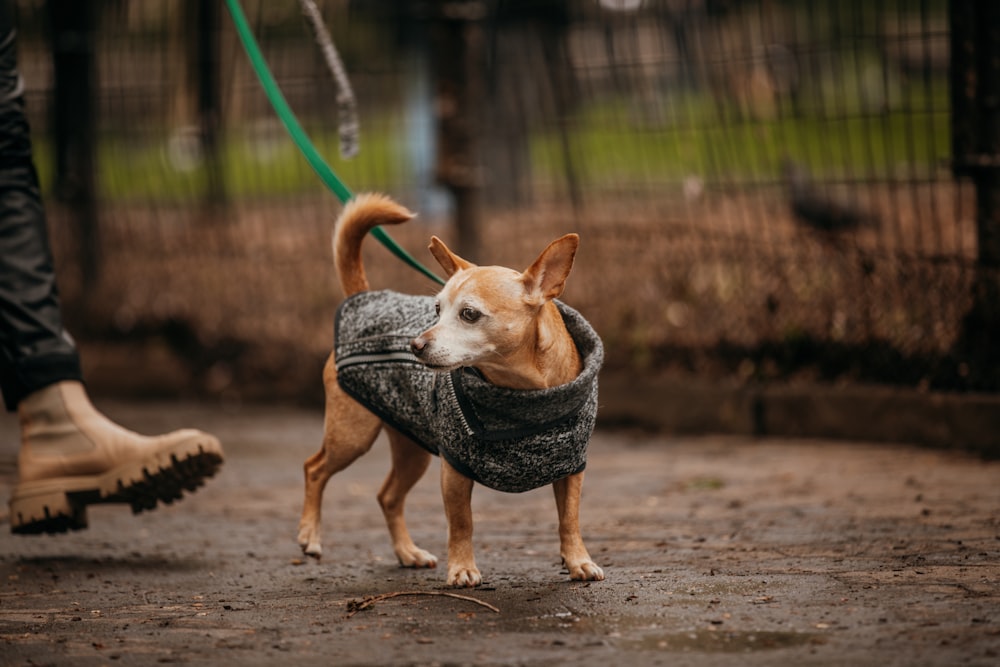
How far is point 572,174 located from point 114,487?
148 inches

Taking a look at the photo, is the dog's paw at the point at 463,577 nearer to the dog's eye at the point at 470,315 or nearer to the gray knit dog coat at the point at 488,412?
the gray knit dog coat at the point at 488,412

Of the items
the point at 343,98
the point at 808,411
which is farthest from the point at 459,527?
the point at 808,411

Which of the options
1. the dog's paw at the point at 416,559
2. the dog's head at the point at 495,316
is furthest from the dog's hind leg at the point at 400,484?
the dog's head at the point at 495,316

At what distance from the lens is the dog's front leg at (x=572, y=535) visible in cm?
379

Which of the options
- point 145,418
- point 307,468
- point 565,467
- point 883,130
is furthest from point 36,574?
point 883,130

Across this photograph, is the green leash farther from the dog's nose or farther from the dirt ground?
the dirt ground

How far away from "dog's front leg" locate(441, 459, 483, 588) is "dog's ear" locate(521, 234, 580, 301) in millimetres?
532

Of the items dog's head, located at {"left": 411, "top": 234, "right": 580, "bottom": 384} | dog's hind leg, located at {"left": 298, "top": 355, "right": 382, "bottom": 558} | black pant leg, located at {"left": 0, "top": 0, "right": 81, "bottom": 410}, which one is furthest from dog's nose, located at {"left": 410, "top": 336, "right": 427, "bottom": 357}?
black pant leg, located at {"left": 0, "top": 0, "right": 81, "bottom": 410}

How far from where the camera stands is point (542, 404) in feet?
11.8

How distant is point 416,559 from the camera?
421cm

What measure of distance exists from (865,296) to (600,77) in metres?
1.96

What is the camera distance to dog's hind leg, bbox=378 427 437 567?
4.26 meters

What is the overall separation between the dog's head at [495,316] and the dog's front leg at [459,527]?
1.02 feet

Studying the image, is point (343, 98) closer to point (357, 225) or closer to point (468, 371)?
point (357, 225)
